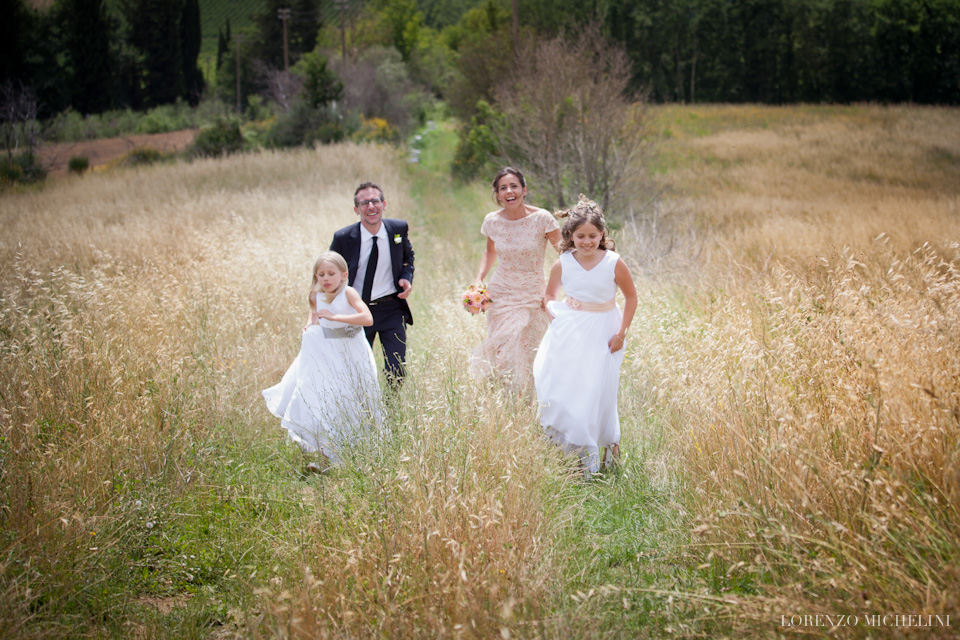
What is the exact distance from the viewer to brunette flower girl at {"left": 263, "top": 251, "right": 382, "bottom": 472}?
4.11m

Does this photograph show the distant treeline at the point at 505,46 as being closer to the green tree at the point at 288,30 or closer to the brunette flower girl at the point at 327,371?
the green tree at the point at 288,30

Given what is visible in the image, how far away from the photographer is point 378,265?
202 inches

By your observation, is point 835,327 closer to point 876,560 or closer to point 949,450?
point 949,450

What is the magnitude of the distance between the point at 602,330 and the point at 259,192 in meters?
13.2

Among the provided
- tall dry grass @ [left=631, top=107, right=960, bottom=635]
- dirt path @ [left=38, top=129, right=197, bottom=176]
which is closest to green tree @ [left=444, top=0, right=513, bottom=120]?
dirt path @ [left=38, top=129, right=197, bottom=176]

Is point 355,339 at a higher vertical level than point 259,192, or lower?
lower

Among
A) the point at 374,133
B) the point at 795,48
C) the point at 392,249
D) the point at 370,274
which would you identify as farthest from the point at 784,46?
the point at 370,274

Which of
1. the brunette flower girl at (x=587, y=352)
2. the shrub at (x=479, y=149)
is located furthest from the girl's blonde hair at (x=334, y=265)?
the shrub at (x=479, y=149)

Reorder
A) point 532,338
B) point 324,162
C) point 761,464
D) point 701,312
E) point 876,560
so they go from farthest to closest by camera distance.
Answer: point 324,162, point 701,312, point 532,338, point 761,464, point 876,560

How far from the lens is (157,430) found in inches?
157

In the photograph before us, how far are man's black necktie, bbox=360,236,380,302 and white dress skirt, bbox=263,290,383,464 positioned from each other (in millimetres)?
556

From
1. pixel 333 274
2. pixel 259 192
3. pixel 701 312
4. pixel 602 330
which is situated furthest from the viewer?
pixel 259 192

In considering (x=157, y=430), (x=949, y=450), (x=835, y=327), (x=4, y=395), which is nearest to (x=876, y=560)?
(x=949, y=450)

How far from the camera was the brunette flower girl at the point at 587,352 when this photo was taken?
13.2 feet
